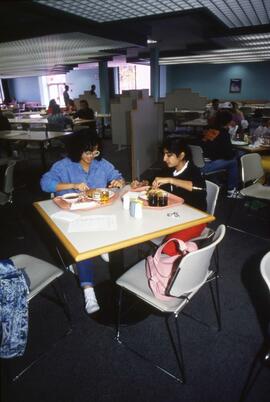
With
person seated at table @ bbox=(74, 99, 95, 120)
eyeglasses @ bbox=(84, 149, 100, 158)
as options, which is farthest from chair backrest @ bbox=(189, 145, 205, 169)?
person seated at table @ bbox=(74, 99, 95, 120)

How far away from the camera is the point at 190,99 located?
9.16 metres

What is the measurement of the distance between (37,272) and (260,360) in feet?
4.87

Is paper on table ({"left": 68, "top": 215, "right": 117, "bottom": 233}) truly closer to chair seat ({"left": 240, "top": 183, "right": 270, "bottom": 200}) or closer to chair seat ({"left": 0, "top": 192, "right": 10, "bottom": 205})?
chair seat ({"left": 0, "top": 192, "right": 10, "bottom": 205})

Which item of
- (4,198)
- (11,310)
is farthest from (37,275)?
(4,198)

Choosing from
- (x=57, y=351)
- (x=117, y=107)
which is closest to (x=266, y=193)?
(x=57, y=351)

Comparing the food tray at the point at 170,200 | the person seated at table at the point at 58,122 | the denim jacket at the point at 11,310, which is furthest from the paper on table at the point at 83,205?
the person seated at table at the point at 58,122

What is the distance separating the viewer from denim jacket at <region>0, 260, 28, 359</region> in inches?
53.1

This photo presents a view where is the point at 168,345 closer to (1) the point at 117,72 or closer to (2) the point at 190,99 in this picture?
(2) the point at 190,99

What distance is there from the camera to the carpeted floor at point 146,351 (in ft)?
5.01

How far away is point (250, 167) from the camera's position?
10.2 feet

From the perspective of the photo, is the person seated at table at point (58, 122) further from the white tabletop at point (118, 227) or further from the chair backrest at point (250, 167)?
the white tabletop at point (118, 227)

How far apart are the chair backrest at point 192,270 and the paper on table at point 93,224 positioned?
47 centimetres

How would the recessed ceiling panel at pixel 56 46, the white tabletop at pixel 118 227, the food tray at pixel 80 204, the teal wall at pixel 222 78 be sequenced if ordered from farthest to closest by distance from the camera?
the teal wall at pixel 222 78, the recessed ceiling panel at pixel 56 46, the food tray at pixel 80 204, the white tabletop at pixel 118 227

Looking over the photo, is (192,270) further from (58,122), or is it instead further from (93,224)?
(58,122)
